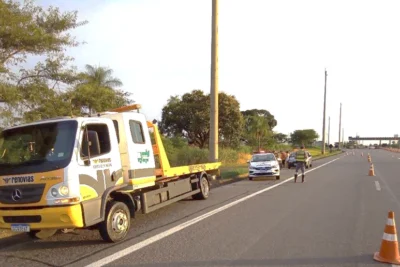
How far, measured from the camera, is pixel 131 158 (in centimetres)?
897

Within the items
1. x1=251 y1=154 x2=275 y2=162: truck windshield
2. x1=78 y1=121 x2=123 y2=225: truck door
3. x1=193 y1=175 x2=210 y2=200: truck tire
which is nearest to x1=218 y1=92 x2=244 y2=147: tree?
x1=251 y1=154 x2=275 y2=162: truck windshield

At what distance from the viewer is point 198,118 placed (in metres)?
39.2

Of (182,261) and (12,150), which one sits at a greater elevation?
(12,150)

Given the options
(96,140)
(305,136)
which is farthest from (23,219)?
(305,136)

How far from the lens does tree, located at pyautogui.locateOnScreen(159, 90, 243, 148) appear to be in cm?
3975

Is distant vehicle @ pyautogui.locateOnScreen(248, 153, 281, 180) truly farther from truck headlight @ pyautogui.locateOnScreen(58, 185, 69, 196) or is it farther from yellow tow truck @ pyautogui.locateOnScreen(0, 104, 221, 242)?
truck headlight @ pyautogui.locateOnScreen(58, 185, 69, 196)

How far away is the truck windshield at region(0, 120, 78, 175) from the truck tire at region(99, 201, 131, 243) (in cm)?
142

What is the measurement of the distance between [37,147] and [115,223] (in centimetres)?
200

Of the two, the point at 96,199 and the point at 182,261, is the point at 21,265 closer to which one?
the point at 96,199

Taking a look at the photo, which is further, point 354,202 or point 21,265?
point 354,202

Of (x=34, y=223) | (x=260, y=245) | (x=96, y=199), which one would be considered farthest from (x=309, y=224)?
(x=34, y=223)

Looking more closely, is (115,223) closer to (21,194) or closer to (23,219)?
(23,219)

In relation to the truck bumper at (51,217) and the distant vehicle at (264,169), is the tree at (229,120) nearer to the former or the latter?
the distant vehicle at (264,169)

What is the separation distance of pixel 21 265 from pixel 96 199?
1.60m
